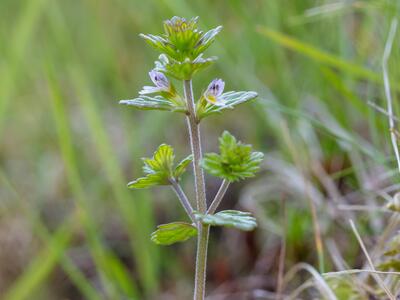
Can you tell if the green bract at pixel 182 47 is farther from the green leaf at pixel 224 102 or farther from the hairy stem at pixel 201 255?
the hairy stem at pixel 201 255

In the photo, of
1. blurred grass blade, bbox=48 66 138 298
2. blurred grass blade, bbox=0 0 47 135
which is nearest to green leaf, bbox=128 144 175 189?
blurred grass blade, bbox=48 66 138 298

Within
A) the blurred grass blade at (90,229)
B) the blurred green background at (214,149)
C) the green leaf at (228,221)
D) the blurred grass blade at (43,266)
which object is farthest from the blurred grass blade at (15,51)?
the green leaf at (228,221)

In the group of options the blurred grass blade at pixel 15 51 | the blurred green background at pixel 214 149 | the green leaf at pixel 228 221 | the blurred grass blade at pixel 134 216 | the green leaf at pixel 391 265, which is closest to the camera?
the green leaf at pixel 228 221

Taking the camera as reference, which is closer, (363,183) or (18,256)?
(363,183)

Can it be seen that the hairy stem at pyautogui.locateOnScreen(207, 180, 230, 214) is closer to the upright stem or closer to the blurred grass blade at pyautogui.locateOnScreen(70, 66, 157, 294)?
the upright stem

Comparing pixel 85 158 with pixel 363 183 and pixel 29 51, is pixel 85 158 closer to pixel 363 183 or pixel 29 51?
pixel 29 51

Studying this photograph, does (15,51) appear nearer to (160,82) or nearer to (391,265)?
(160,82)

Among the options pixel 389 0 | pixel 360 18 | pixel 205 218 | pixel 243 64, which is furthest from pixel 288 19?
pixel 205 218
